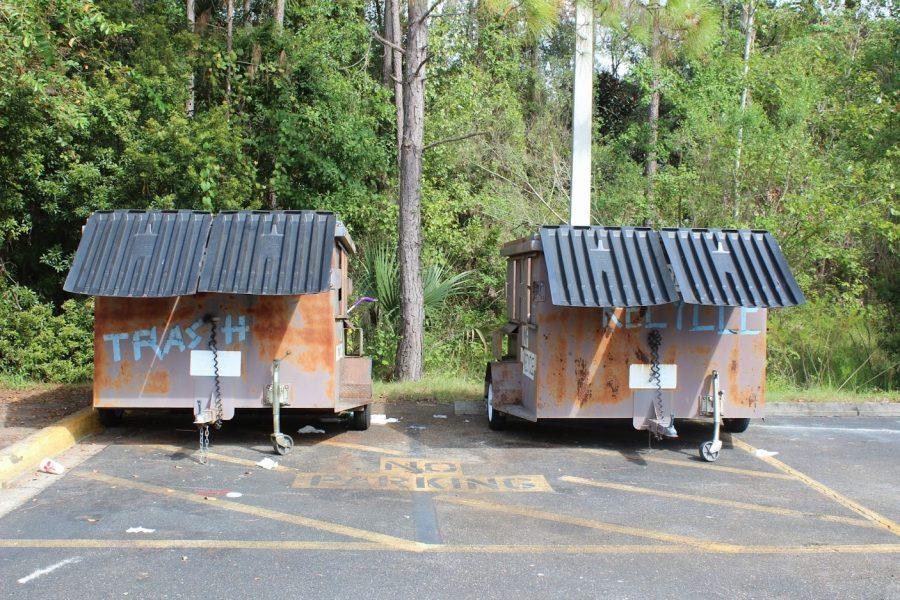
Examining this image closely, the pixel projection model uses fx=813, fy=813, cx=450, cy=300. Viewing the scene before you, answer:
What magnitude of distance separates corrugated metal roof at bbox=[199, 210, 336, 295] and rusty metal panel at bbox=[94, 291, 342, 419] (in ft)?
1.23

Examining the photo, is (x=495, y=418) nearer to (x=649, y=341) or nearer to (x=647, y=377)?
(x=647, y=377)

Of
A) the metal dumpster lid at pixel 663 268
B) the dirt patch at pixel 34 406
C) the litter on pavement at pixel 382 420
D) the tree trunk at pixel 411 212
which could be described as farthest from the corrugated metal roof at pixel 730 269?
the dirt patch at pixel 34 406

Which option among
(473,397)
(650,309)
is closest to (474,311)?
(473,397)

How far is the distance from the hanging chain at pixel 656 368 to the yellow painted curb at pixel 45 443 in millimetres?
5553

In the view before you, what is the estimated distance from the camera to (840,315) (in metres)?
13.4

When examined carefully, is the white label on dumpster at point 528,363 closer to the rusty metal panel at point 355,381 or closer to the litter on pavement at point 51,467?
the rusty metal panel at point 355,381

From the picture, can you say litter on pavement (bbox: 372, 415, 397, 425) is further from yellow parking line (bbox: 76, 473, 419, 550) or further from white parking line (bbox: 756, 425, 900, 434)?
white parking line (bbox: 756, 425, 900, 434)

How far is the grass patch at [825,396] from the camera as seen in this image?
34.8 ft

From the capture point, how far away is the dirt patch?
785 centimetres

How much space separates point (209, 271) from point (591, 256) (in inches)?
140

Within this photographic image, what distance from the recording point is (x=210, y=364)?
7.58 metres

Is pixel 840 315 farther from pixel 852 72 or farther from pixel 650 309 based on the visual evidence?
pixel 650 309

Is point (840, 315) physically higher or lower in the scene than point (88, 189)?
lower

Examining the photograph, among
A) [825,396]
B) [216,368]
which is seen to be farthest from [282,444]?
[825,396]
